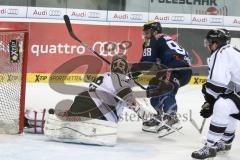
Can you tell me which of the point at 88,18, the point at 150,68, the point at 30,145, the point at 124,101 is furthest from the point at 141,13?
the point at 30,145

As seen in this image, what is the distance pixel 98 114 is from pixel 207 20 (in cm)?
420

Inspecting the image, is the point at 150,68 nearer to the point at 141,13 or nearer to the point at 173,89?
the point at 173,89

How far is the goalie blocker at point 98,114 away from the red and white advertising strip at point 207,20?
12.4 feet

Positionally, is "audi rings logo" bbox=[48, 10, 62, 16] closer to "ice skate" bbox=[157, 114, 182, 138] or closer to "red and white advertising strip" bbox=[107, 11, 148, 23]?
"red and white advertising strip" bbox=[107, 11, 148, 23]

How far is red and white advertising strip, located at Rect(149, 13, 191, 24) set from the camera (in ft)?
25.1

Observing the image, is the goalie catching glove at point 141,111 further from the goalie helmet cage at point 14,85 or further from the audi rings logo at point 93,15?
the audi rings logo at point 93,15

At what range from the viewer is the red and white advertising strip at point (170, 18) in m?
7.65

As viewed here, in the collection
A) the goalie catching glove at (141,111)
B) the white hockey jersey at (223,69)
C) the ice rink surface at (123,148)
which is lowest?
the ice rink surface at (123,148)

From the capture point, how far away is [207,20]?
7812 mm

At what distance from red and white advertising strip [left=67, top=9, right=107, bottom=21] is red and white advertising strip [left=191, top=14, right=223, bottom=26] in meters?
1.32

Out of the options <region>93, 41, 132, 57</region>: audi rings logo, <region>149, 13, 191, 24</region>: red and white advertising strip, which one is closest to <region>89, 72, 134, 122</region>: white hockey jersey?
<region>93, 41, 132, 57</region>: audi rings logo

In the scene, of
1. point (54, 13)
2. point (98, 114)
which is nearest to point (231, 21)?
point (54, 13)

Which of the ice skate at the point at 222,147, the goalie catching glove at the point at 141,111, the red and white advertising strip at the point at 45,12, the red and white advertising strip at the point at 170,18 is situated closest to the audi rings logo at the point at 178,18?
the red and white advertising strip at the point at 170,18

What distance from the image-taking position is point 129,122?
16.2 feet
